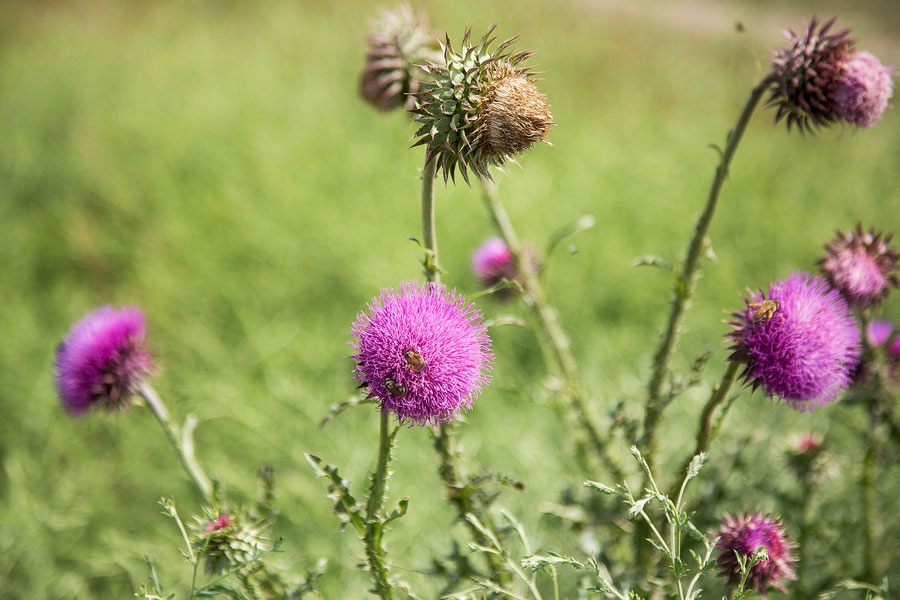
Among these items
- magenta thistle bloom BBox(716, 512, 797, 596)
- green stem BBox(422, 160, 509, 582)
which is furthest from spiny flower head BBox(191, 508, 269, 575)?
magenta thistle bloom BBox(716, 512, 797, 596)

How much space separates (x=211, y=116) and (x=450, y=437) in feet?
17.2

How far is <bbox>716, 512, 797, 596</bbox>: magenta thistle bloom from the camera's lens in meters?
1.46

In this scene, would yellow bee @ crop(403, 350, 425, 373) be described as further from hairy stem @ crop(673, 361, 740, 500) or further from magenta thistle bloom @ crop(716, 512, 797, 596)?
magenta thistle bloom @ crop(716, 512, 797, 596)

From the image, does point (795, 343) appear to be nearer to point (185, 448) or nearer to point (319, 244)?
point (185, 448)

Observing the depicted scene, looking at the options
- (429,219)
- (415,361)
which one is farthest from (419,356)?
(429,219)

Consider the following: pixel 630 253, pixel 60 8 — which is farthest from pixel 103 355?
pixel 60 8

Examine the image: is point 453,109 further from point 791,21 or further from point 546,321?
point 791,21

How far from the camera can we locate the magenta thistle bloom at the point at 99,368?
195 cm

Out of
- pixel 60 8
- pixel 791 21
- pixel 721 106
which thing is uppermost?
pixel 60 8

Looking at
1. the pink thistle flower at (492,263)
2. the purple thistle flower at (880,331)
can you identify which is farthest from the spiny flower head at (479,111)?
the purple thistle flower at (880,331)

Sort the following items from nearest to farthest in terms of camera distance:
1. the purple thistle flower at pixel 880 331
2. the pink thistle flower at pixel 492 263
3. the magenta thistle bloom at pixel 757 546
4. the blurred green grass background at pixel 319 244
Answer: the magenta thistle bloom at pixel 757 546 → the purple thistle flower at pixel 880 331 → the pink thistle flower at pixel 492 263 → the blurred green grass background at pixel 319 244

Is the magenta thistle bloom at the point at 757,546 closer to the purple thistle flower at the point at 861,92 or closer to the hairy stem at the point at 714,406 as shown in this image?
the hairy stem at the point at 714,406

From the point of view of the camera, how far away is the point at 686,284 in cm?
171

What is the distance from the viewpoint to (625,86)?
21.4 ft
